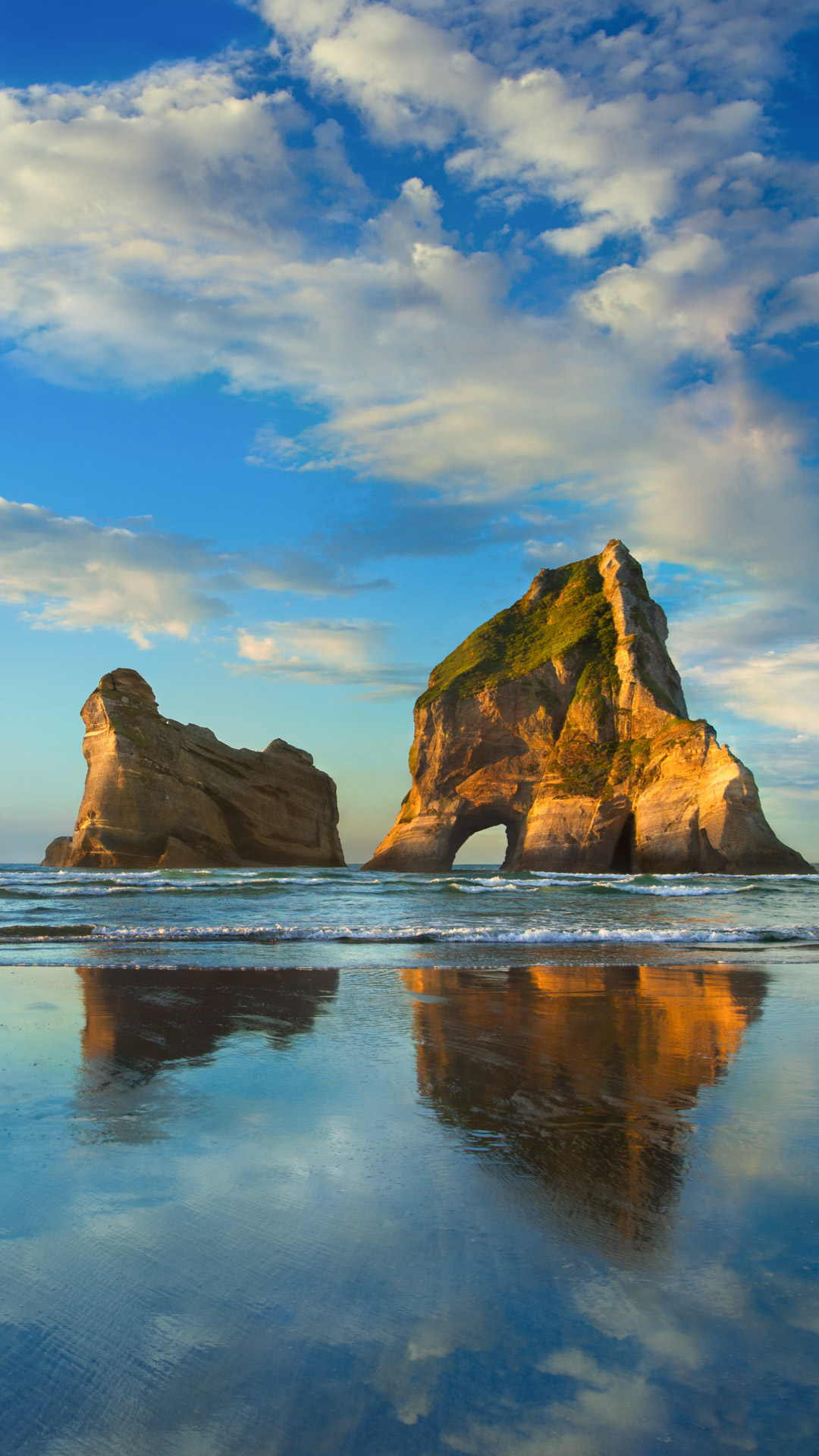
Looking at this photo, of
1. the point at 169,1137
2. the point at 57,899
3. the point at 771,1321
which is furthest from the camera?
the point at 57,899

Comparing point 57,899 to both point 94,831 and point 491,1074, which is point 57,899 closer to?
point 491,1074

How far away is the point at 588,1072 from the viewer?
381 centimetres

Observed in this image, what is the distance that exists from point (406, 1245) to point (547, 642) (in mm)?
52339

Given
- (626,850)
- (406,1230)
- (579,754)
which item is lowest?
(406,1230)

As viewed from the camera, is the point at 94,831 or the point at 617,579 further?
the point at 617,579

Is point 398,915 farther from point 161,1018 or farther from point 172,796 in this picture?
point 172,796

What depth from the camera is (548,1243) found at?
1.94 meters

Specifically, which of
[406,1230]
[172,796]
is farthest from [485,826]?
[406,1230]

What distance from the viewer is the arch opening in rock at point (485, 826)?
48.1 m

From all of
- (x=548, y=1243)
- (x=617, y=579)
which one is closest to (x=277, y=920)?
(x=548, y=1243)

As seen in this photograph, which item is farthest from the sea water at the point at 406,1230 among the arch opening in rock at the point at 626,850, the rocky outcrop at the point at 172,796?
the rocky outcrop at the point at 172,796

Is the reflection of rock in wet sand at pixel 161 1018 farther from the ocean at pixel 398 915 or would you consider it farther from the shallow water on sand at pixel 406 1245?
the ocean at pixel 398 915

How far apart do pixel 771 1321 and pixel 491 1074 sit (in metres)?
2.20

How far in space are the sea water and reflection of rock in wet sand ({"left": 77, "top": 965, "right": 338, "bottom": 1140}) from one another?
3 centimetres
